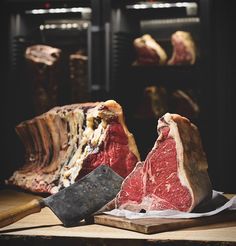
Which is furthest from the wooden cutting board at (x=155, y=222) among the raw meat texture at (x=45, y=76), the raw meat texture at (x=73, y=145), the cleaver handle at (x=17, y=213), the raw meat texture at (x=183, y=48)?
the raw meat texture at (x=45, y=76)

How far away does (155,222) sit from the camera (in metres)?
3.20

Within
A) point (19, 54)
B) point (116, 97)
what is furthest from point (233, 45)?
point (19, 54)

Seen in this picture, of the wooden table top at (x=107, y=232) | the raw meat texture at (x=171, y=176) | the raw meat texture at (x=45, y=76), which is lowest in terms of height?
the wooden table top at (x=107, y=232)

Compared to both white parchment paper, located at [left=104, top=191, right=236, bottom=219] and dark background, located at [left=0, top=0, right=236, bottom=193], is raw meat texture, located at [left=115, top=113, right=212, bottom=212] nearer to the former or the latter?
white parchment paper, located at [left=104, top=191, right=236, bottom=219]

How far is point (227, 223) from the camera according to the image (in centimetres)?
336

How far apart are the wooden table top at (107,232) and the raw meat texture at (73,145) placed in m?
0.67

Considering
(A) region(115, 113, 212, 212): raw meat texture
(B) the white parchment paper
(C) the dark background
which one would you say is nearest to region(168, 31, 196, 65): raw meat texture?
(C) the dark background

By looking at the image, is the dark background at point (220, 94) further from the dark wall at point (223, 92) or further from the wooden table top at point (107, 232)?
the wooden table top at point (107, 232)

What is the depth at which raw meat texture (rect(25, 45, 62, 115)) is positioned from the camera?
664 cm

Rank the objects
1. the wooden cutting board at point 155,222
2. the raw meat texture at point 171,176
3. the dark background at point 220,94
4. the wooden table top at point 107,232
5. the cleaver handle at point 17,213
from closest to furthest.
A: the wooden table top at point 107,232, the wooden cutting board at point 155,222, the cleaver handle at point 17,213, the raw meat texture at point 171,176, the dark background at point 220,94

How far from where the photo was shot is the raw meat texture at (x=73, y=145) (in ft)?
13.5

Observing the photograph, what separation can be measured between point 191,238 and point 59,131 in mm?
1829

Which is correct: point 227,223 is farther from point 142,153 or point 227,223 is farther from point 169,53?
point 169,53

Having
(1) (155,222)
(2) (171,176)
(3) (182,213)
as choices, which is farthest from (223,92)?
(1) (155,222)
